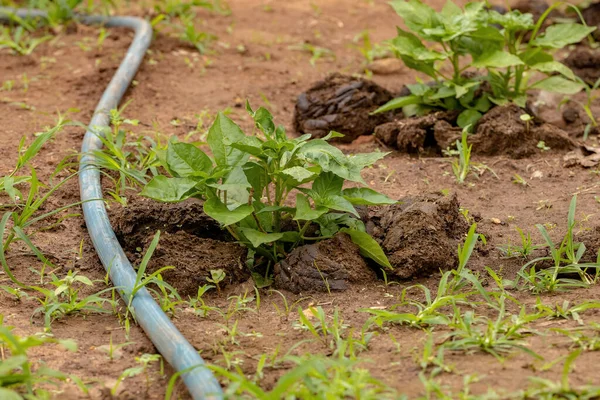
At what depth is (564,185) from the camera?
3836 mm

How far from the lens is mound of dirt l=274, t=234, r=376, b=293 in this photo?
2.99 metres

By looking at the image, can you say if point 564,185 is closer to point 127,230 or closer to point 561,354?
point 561,354

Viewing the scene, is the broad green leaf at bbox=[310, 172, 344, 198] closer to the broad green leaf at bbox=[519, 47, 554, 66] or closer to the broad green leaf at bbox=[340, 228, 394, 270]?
the broad green leaf at bbox=[340, 228, 394, 270]

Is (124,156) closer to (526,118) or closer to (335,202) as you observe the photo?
(335,202)

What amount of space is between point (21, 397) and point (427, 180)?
7.62ft

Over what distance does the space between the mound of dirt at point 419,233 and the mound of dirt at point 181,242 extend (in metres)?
0.57

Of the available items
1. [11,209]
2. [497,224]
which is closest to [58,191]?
[11,209]

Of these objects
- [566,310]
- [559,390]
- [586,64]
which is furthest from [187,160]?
[586,64]

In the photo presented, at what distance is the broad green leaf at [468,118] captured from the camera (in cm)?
427

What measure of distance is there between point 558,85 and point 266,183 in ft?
7.02

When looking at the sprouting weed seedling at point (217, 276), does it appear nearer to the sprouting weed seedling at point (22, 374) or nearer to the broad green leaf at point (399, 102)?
the sprouting weed seedling at point (22, 374)

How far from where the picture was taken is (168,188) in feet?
9.57

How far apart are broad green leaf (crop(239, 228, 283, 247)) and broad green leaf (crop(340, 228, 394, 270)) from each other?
263 mm

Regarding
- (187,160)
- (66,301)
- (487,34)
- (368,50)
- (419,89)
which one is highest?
(487,34)
